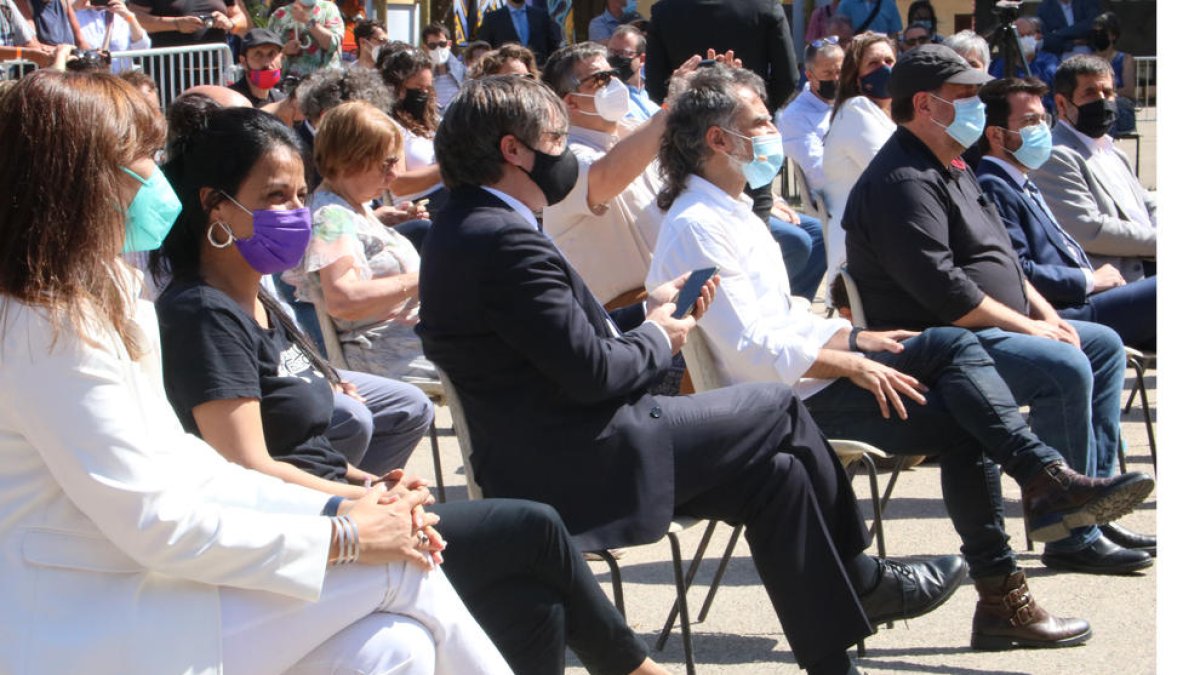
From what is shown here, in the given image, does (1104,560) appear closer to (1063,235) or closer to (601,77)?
(1063,235)

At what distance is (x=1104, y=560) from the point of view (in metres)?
4.81

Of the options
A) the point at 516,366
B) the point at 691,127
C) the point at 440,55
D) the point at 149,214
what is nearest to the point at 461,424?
the point at 516,366

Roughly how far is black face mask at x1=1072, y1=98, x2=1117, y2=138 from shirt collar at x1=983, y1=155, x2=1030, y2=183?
1.01 metres

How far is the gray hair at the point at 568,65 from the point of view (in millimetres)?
6711

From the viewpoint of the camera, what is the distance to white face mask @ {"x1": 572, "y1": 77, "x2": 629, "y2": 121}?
21.3 feet

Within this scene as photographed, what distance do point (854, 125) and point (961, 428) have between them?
325cm

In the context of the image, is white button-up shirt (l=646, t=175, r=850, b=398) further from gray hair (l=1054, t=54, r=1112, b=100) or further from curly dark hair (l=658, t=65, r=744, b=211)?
gray hair (l=1054, t=54, r=1112, b=100)

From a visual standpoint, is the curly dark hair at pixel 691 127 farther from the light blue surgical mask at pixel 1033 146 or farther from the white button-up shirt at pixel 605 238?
the light blue surgical mask at pixel 1033 146

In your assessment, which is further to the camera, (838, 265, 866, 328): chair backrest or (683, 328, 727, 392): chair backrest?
(838, 265, 866, 328): chair backrest

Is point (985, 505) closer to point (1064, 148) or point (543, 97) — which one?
point (543, 97)

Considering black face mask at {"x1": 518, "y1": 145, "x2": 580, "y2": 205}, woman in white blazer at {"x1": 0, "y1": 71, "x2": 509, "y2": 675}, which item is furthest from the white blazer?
black face mask at {"x1": 518, "y1": 145, "x2": 580, "y2": 205}

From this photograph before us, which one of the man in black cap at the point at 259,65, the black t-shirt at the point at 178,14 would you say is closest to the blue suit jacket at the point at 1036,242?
the man in black cap at the point at 259,65

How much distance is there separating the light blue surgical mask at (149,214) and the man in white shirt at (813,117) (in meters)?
5.22
